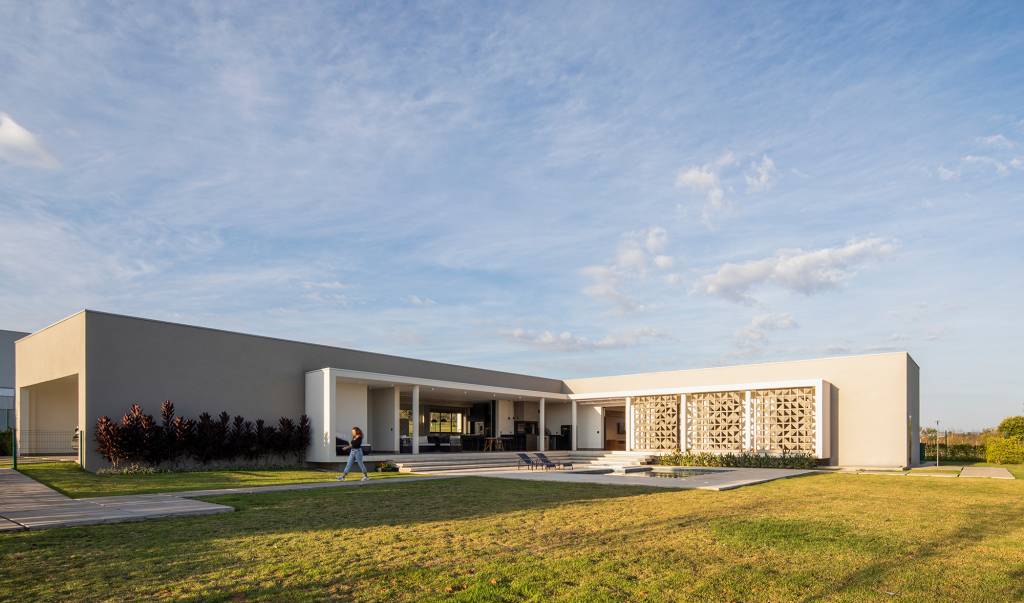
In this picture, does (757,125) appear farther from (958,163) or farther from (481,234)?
(481,234)

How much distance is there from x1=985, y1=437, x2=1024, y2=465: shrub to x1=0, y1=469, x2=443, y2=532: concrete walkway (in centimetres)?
2774

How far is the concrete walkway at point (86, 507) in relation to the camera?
7.66 metres

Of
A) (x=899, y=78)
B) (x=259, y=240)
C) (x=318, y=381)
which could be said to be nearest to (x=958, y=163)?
(x=899, y=78)

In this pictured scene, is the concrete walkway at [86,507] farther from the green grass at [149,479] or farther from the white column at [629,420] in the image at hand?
the white column at [629,420]

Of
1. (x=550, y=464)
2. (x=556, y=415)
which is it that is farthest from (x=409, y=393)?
(x=556, y=415)

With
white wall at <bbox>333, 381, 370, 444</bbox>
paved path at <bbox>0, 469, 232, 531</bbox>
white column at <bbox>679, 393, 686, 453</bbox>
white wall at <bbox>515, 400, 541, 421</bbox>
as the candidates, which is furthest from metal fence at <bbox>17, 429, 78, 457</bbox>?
white column at <bbox>679, 393, 686, 453</bbox>

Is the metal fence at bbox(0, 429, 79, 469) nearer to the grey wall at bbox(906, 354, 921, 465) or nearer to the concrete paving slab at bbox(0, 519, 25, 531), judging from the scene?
the concrete paving slab at bbox(0, 519, 25, 531)

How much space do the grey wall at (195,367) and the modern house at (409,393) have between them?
0.11 ft

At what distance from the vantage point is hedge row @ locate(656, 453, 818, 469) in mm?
20828

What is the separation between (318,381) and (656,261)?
1202 centimetres

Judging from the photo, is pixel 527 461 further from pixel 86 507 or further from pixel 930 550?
pixel 930 550

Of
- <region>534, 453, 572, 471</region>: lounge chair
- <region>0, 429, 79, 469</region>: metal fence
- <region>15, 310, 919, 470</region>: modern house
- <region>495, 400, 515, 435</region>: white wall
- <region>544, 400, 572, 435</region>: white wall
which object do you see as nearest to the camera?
<region>15, 310, 919, 470</region>: modern house

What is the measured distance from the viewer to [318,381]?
1997 cm

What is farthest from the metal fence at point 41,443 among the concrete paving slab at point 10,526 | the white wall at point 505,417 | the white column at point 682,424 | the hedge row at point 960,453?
the hedge row at point 960,453
